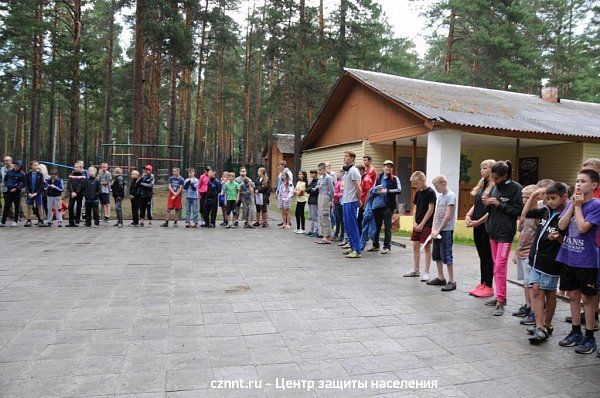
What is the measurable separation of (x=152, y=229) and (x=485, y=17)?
21161 mm

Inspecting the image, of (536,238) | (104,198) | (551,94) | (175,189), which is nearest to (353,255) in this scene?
(536,238)

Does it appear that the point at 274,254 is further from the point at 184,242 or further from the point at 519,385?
the point at 519,385

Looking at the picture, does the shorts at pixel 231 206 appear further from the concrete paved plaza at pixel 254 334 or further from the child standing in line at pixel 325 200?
the concrete paved plaza at pixel 254 334

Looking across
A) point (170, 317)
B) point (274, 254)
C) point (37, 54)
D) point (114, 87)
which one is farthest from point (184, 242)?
point (114, 87)

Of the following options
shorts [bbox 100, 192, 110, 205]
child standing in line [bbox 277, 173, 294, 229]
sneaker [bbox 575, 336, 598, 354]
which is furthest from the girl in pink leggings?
A: shorts [bbox 100, 192, 110, 205]

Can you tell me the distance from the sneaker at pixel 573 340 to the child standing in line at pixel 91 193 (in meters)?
11.2

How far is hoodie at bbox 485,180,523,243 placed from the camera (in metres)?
4.74

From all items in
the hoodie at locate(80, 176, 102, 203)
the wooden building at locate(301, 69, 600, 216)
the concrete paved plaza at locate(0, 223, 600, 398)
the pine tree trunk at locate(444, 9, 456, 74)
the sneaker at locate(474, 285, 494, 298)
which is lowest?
the concrete paved plaza at locate(0, 223, 600, 398)

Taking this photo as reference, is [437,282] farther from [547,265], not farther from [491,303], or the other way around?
[547,265]

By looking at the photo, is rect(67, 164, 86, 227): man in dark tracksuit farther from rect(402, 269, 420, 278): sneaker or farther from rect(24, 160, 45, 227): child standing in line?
rect(402, 269, 420, 278): sneaker

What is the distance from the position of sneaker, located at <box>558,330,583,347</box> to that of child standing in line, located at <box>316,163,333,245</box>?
6.15 m

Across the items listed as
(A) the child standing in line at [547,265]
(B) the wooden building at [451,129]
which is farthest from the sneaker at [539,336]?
(B) the wooden building at [451,129]

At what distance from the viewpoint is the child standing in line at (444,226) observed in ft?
18.8

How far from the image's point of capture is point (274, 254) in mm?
8172
